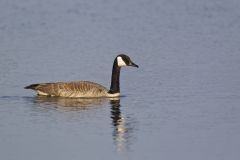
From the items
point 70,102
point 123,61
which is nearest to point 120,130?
point 70,102

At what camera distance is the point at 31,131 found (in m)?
16.3

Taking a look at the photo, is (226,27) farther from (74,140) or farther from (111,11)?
(74,140)

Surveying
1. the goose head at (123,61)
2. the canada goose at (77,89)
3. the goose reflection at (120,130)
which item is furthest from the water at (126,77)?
the goose head at (123,61)

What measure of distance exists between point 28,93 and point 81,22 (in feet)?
31.6

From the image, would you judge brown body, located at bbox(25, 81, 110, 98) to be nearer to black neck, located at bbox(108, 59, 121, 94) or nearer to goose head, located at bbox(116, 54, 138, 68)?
black neck, located at bbox(108, 59, 121, 94)

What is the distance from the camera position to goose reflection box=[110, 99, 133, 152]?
1548 centimetres

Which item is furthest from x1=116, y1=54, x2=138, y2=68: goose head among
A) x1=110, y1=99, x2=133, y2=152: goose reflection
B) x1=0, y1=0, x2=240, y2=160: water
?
x1=110, y1=99, x2=133, y2=152: goose reflection

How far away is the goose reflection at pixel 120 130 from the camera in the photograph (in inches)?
609

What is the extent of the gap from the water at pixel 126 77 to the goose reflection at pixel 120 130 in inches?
0.7

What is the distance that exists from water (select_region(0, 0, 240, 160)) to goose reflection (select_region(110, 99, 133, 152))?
0.02 metres

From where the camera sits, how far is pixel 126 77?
2259 centimetres

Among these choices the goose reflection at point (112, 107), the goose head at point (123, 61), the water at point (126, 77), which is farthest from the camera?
the goose head at point (123, 61)

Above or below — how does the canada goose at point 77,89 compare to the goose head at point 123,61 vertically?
below

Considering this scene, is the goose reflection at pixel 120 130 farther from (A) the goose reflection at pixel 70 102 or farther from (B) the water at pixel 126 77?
(A) the goose reflection at pixel 70 102
